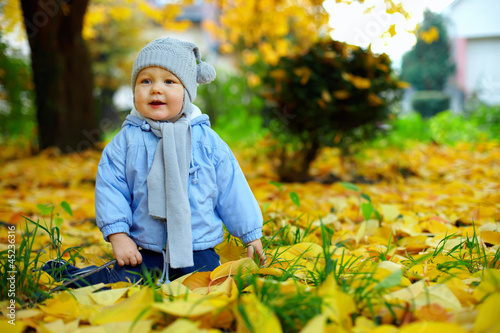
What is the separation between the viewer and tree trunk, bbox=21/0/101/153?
492 cm

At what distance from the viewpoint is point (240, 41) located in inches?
698

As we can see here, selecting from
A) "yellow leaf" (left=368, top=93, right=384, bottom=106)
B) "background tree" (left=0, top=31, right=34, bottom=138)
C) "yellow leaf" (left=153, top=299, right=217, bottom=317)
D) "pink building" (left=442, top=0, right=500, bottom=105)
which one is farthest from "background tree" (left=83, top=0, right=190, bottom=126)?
"yellow leaf" (left=153, top=299, right=217, bottom=317)

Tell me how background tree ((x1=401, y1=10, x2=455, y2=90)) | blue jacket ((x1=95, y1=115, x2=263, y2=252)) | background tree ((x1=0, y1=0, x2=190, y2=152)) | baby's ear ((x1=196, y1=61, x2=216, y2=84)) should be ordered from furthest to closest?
background tree ((x1=401, y1=10, x2=455, y2=90))
background tree ((x1=0, y1=0, x2=190, y2=152))
baby's ear ((x1=196, y1=61, x2=216, y2=84))
blue jacket ((x1=95, y1=115, x2=263, y2=252))

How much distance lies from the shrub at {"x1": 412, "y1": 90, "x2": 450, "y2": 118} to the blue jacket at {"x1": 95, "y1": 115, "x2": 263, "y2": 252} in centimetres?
1336

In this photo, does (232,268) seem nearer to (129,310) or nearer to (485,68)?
(129,310)

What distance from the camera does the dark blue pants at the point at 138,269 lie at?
1302 millimetres

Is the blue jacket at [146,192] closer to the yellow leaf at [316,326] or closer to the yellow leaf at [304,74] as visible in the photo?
the yellow leaf at [316,326]

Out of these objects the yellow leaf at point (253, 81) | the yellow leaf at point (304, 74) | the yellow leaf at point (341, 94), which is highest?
the yellow leaf at point (253, 81)

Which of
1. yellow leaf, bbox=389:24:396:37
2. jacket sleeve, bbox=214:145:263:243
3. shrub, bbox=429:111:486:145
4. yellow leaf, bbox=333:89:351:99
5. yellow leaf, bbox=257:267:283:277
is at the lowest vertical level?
yellow leaf, bbox=257:267:283:277

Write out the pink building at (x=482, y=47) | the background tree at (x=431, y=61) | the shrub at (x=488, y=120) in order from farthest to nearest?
the background tree at (x=431, y=61) < the pink building at (x=482, y=47) < the shrub at (x=488, y=120)

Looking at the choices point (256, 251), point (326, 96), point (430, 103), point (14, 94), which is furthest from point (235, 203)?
point (430, 103)

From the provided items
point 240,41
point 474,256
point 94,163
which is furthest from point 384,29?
point 240,41

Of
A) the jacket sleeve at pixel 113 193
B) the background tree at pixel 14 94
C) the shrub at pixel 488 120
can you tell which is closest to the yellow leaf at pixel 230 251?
the jacket sleeve at pixel 113 193

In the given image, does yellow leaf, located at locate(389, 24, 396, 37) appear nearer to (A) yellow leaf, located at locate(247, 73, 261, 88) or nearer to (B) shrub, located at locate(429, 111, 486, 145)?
(A) yellow leaf, located at locate(247, 73, 261, 88)
